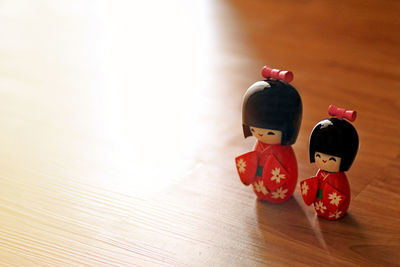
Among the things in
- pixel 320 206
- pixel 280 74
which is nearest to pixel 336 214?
pixel 320 206

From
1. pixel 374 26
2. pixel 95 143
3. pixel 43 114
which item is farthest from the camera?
pixel 374 26

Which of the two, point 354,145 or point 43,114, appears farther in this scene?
point 43,114

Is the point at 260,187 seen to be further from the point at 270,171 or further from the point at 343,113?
the point at 343,113

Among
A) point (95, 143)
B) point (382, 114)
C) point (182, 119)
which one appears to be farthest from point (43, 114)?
point (382, 114)

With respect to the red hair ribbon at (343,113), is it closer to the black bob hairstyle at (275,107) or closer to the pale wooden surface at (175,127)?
the black bob hairstyle at (275,107)

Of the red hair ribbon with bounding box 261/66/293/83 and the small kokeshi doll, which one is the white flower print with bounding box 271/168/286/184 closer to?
the small kokeshi doll

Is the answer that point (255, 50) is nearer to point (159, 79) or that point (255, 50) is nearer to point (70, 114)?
point (159, 79)

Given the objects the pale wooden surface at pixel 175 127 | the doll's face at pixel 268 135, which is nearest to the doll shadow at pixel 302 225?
the pale wooden surface at pixel 175 127
